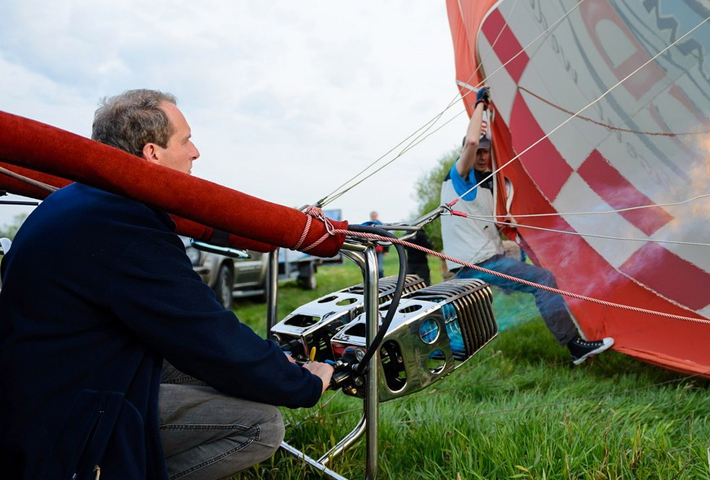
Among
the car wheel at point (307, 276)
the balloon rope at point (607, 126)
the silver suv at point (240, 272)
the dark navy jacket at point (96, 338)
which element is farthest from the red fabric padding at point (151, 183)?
the car wheel at point (307, 276)

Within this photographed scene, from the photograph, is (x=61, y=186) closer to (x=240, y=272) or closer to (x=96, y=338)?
(x=96, y=338)

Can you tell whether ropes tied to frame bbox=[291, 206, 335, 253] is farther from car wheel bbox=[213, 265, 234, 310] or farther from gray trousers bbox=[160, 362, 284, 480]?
car wheel bbox=[213, 265, 234, 310]

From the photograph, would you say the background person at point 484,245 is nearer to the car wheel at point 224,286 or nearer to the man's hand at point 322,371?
the man's hand at point 322,371

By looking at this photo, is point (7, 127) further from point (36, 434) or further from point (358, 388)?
point (358, 388)

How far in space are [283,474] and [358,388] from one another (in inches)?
21.6

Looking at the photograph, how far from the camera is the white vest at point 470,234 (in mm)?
4051

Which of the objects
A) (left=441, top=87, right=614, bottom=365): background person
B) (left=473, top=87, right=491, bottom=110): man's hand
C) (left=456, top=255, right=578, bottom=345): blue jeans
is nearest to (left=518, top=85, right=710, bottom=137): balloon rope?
(left=473, top=87, right=491, bottom=110): man's hand

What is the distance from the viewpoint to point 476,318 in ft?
7.10

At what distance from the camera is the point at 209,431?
155 centimetres

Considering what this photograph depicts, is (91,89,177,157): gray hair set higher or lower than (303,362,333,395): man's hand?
higher

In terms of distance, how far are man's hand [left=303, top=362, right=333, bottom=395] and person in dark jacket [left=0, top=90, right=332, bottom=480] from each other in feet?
0.52

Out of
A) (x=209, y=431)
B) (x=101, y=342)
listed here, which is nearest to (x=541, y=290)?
(x=209, y=431)

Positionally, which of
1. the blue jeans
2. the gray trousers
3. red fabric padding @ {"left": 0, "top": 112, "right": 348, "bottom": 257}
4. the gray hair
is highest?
the gray hair

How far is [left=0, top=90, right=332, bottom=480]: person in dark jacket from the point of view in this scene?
4.25 ft
